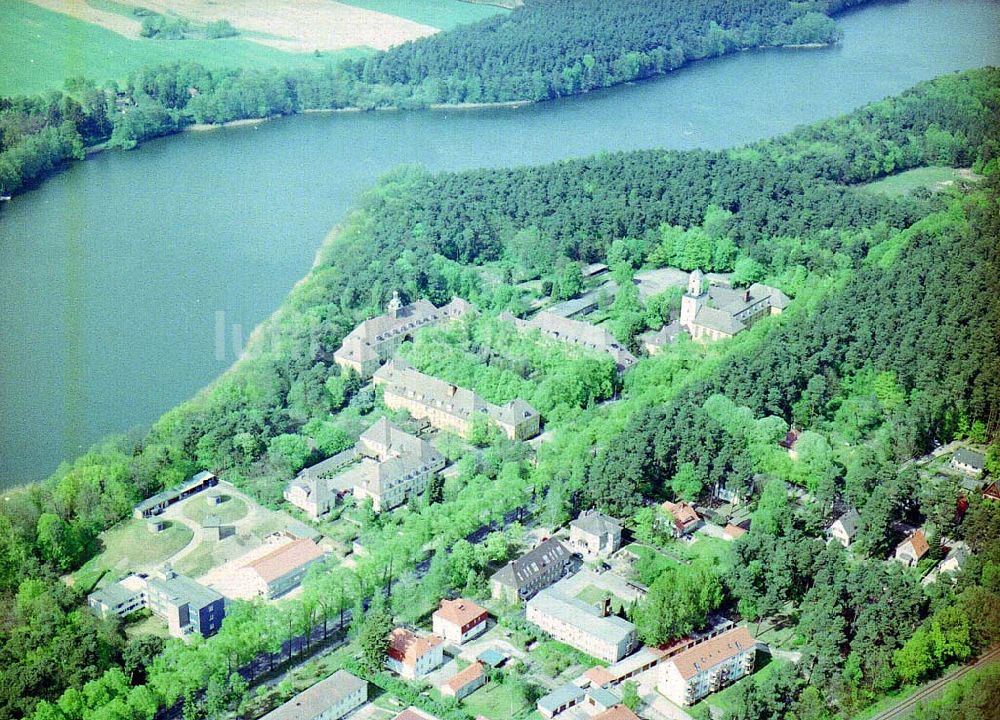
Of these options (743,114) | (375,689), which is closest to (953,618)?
(375,689)

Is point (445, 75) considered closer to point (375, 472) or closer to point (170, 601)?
point (375, 472)

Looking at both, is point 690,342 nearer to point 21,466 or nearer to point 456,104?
point 21,466

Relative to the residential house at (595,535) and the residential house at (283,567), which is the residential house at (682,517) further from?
the residential house at (283,567)

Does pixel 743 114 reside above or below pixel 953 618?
above

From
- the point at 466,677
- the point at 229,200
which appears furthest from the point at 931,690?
the point at 229,200

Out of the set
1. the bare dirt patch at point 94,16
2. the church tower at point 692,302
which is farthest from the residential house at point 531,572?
the bare dirt patch at point 94,16

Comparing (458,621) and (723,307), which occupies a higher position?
(723,307)
